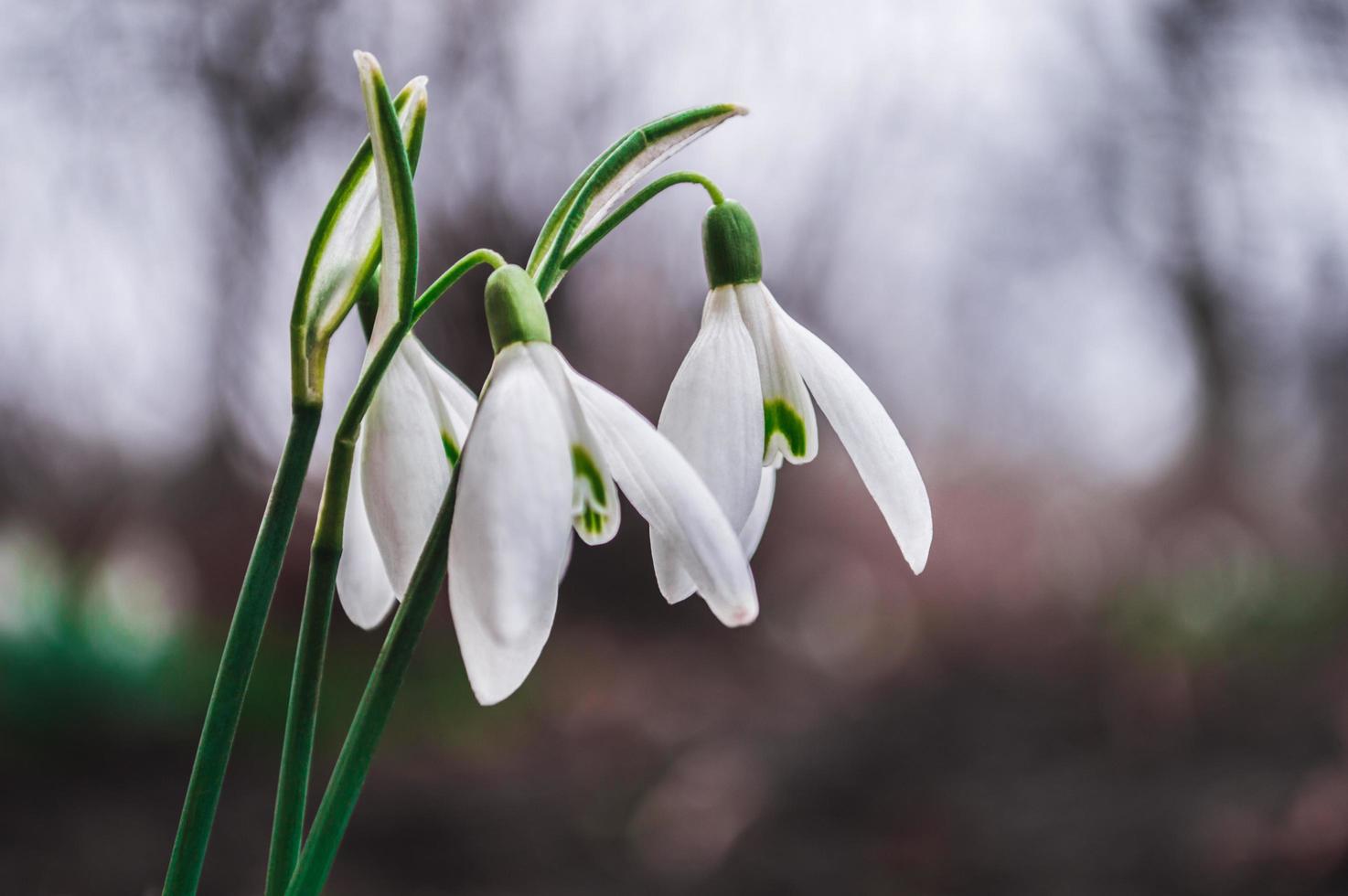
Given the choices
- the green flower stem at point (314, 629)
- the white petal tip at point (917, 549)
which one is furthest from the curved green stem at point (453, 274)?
the white petal tip at point (917, 549)

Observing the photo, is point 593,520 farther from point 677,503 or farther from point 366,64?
point 366,64

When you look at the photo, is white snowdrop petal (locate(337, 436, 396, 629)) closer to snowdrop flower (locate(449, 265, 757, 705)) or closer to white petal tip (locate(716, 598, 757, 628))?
snowdrop flower (locate(449, 265, 757, 705))

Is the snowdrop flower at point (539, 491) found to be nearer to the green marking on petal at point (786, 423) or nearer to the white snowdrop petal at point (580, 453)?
the white snowdrop petal at point (580, 453)

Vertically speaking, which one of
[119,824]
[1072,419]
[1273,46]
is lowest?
[119,824]

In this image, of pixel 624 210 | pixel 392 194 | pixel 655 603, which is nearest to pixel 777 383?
pixel 624 210

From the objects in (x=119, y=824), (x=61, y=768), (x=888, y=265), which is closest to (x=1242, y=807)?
(x=888, y=265)

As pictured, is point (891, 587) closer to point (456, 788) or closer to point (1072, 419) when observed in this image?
point (456, 788)

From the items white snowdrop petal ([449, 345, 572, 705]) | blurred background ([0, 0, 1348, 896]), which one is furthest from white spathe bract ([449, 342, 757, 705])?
blurred background ([0, 0, 1348, 896])
